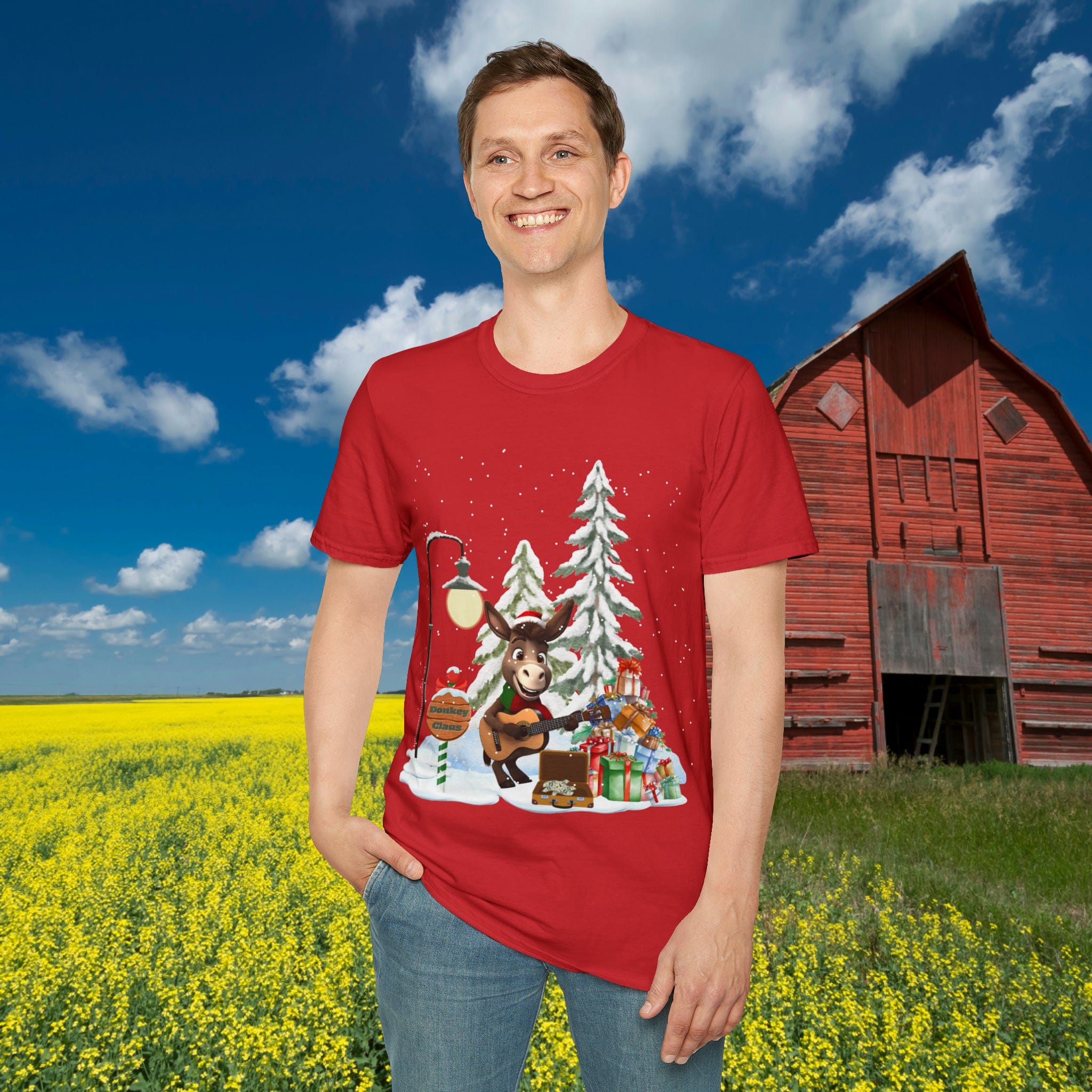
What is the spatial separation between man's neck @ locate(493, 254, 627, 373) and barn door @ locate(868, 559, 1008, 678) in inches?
537

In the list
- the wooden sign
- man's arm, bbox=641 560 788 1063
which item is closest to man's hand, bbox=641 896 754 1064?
man's arm, bbox=641 560 788 1063

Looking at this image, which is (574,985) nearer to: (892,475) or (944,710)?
(892,475)

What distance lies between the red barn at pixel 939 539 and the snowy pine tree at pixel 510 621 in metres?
12.7

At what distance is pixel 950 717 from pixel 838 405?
310 inches

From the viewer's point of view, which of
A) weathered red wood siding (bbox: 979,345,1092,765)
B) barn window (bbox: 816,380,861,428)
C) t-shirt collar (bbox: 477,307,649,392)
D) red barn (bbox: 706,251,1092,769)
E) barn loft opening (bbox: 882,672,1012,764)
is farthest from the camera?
barn loft opening (bbox: 882,672,1012,764)

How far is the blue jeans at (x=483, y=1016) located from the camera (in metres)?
1.46

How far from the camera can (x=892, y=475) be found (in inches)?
578

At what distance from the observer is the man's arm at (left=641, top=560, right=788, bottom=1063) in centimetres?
141

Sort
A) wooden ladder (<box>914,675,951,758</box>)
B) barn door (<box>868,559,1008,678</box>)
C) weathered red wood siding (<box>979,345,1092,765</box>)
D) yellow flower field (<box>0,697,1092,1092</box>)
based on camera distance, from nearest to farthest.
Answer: yellow flower field (<box>0,697,1092,1092</box>) → barn door (<box>868,559,1008,678</box>) → weathered red wood siding (<box>979,345,1092,765</box>) → wooden ladder (<box>914,675,951,758</box>)

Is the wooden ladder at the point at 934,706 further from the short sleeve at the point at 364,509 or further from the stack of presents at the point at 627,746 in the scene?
the short sleeve at the point at 364,509

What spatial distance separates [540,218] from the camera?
1.72 metres

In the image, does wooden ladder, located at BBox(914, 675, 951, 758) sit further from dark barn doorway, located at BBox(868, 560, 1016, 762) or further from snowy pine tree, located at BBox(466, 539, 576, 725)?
snowy pine tree, located at BBox(466, 539, 576, 725)

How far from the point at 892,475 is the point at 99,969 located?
14074 millimetres

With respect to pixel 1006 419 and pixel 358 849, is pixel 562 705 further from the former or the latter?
pixel 1006 419
